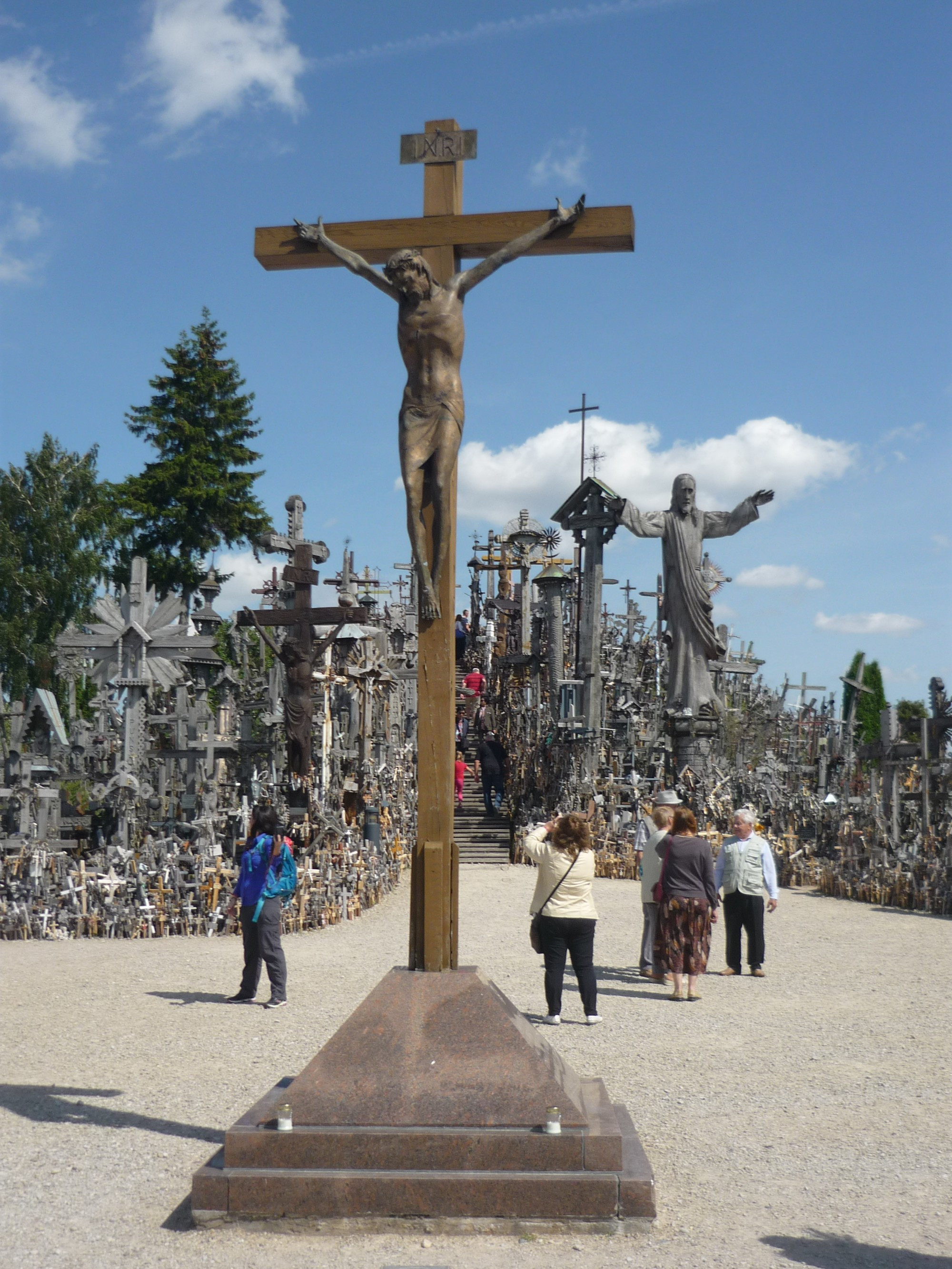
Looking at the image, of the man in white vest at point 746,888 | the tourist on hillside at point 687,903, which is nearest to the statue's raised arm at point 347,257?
the tourist on hillside at point 687,903

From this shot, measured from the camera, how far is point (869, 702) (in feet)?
125

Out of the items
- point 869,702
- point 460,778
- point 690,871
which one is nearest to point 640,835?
point 460,778

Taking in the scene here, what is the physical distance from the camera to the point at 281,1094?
4.36 m

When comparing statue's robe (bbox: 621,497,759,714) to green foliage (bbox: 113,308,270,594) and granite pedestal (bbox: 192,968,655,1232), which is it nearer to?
granite pedestal (bbox: 192,968,655,1232)

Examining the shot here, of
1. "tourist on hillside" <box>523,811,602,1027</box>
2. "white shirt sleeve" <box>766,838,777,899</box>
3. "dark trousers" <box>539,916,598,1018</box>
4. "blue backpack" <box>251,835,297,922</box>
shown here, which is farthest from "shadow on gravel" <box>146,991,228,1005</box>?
"white shirt sleeve" <box>766,838,777,899</box>

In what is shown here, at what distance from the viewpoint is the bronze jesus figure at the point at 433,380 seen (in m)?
4.54

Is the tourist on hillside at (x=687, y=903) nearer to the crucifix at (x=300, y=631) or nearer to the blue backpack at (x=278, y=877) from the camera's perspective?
the blue backpack at (x=278, y=877)

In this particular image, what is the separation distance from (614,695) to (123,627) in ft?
34.7

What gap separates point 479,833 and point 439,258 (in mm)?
15122

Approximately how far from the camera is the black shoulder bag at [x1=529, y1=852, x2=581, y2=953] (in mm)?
6969

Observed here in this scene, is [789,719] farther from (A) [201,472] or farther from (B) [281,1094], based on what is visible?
(B) [281,1094]

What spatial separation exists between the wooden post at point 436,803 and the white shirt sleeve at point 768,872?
5331mm

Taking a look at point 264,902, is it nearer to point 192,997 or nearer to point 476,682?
point 192,997

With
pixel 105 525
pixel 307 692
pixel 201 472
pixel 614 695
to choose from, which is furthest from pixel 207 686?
pixel 201 472
